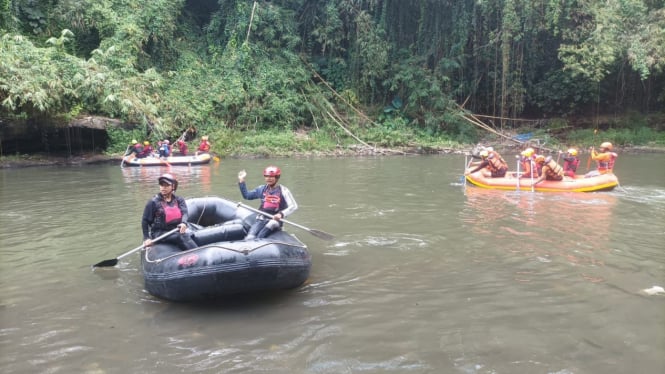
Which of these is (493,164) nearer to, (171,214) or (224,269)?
(171,214)

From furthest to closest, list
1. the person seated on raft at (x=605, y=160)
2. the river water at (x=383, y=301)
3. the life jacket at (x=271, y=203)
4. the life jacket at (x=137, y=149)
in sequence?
the life jacket at (x=137, y=149)
the person seated on raft at (x=605, y=160)
the life jacket at (x=271, y=203)
the river water at (x=383, y=301)

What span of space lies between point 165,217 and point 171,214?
0.21 feet

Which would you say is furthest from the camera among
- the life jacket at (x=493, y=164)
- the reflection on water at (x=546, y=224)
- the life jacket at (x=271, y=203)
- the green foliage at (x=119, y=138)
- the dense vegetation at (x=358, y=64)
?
the dense vegetation at (x=358, y=64)

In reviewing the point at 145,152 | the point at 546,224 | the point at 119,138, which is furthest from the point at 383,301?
the point at 119,138

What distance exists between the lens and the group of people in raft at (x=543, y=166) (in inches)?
413

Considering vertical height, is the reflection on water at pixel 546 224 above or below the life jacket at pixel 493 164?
below

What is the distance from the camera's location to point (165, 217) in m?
5.17

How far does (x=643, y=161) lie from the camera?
16.6 metres

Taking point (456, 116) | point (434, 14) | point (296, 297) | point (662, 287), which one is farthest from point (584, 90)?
point (296, 297)

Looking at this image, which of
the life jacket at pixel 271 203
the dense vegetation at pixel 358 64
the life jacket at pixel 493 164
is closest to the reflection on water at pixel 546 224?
the life jacket at pixel 493 164

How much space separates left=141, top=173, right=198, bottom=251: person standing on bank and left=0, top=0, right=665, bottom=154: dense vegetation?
46.3 ft

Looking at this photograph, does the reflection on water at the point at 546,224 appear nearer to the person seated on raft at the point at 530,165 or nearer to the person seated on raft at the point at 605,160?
the person seated on raft at the point at 530,165

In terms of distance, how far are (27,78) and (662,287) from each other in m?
16.2

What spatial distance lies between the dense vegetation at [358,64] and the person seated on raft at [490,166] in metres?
9.61
